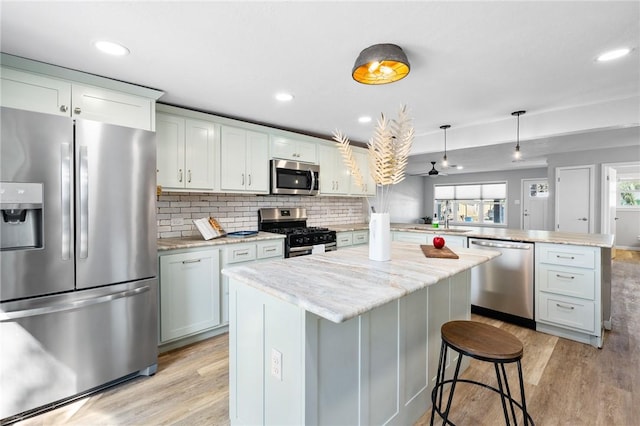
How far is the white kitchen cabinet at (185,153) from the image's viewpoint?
2.76m

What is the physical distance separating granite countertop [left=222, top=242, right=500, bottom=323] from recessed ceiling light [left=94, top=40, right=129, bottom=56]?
1566 millimetres

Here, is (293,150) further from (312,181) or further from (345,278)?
(345,278)

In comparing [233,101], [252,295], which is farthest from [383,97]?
[252,295]

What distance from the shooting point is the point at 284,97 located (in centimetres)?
275

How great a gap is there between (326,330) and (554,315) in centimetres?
287

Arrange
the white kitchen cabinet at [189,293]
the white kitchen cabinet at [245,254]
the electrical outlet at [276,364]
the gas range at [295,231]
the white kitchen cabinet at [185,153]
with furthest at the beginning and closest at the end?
the gas range at [295,231], the white kitchen cabinet at [245,254], the white kitchen cabinet at [185,153], the white kitchen cabinet at [189,293], the electrical outlet at [276,364]

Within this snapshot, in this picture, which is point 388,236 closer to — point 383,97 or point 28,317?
point 383,97

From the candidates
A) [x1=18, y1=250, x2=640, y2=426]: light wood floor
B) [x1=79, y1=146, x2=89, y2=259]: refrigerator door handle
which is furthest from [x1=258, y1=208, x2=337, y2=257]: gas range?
[x1=79, y1=146, x2=89, y2=259]: refrigerator door handle

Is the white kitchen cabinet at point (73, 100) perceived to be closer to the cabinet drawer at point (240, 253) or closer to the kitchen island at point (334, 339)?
the cabinet drawer at point (240, 253)

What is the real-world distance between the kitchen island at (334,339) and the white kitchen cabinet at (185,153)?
1.73 m

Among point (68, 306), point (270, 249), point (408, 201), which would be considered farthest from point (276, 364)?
point (408, 201)

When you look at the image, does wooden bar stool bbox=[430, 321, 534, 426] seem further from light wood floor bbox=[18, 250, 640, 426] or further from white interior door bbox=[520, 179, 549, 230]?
white interior door bbox=[520, 179, 549, 230]

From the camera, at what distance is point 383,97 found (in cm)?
277

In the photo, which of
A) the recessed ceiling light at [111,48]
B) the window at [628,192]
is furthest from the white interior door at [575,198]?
the recessed ceiling light at [111,48]
